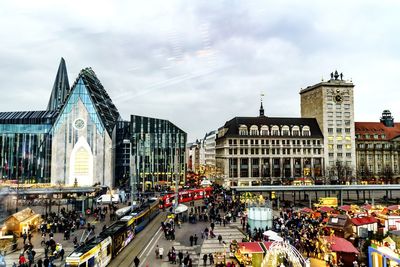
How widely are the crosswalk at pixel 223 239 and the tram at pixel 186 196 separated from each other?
49.1ft

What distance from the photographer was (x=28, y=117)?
91.4 meters

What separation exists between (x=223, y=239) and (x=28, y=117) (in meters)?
76.5

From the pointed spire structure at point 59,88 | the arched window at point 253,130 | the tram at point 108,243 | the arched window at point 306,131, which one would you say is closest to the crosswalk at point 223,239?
the tram at point 108,243

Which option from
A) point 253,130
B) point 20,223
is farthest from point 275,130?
point 20,223

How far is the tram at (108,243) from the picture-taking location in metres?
20.5

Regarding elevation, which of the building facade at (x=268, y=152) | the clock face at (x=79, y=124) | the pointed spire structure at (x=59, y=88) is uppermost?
the pointed spire structure at (x=59, y=88)

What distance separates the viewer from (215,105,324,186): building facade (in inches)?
3450

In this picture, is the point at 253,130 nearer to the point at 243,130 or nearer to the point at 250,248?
the point at 243,130

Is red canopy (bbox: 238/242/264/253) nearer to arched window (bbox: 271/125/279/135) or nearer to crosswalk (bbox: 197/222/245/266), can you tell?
crosswalk (bbox: 197/222/245/266)

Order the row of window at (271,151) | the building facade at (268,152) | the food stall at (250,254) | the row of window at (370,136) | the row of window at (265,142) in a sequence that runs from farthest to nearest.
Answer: the row of window at (370,136) < the row of window at (265,142) < the row of window at (271,151) < the building facade at (268,152) < the food stall at (250,254)

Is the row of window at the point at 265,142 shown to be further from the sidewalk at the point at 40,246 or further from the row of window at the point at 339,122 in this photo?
the sidewalk at the point at 40,246

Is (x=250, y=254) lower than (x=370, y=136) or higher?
lower

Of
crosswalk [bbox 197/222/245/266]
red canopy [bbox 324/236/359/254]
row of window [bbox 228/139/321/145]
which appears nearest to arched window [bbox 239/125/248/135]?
row of window [bbox 228/139/321/145]

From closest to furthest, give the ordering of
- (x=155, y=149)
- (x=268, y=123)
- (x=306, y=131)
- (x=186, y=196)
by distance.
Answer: (x=186, y=196) < (x=155, y=149) < (x=268, y=123) < (x=306, y=131)
